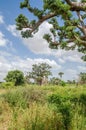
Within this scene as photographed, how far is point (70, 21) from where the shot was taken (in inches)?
591

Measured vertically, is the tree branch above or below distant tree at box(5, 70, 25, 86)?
below

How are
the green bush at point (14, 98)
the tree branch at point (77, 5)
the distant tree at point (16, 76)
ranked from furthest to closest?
the distant tree at point (16, 76), the tree branch at point (77, 5), the green bush at point (14, 98)

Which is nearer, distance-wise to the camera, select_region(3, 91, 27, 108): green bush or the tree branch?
select_region(3, 91, 27, 108): green bush

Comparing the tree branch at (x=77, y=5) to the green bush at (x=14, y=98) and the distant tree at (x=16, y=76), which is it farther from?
the distant tree at (x=16, y=76)

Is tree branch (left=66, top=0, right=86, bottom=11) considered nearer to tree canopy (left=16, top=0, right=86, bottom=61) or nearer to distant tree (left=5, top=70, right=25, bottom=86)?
tree canopy (left=16, top=0, right=86, bottom=61)

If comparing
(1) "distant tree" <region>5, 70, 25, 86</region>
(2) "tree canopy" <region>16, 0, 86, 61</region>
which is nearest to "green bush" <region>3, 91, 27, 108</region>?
(2) "tree canopy" <region>16, 0, 86, 61</region>

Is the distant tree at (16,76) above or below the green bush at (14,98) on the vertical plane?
above

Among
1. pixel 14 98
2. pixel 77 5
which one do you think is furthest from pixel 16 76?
pixel 77 5

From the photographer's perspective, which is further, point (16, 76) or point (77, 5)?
point (16, 76)

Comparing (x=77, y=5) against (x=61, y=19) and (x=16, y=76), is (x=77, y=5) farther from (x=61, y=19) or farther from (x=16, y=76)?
(x=16, y=76)

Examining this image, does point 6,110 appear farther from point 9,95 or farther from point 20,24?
point 20,24

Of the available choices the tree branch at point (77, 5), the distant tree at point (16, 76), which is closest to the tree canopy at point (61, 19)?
the tree branch at point (77, 5)

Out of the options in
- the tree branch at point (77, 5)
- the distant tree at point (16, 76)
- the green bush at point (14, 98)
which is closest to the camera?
the green bush at point (14, 98)

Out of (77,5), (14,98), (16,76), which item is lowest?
(14,98)
